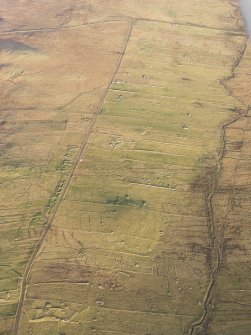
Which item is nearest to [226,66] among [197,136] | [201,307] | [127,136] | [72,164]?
[197,136]

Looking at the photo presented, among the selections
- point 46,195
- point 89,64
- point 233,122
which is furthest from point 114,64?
point 46,195

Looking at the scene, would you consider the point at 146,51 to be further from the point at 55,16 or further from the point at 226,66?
the point at 55,16

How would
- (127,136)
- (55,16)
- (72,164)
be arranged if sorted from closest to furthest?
(72,164) → (127,136) → (55,16)

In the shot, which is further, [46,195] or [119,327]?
[46,195]

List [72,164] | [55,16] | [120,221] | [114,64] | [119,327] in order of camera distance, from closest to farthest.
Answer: [119,327], [120,221], [72,164], [114,64], [55,16]

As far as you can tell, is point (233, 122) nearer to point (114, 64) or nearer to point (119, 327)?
point (114, 64)

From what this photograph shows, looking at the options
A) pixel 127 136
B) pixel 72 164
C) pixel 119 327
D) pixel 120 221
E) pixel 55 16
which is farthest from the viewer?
pixel 55 16
